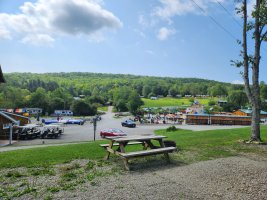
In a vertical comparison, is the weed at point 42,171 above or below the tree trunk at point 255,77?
below

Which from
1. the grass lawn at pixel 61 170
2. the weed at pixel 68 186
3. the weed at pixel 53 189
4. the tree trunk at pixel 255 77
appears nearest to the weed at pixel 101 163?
the grass lawn at pixel 61 170

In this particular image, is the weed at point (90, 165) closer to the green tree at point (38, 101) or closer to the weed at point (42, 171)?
the weed at point (42, 171)

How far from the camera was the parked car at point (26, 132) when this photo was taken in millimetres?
33594

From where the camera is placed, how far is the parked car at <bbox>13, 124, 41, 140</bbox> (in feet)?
110

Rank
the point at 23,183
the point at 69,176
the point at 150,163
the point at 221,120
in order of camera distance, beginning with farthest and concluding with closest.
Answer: the point at 221,120, the point at 150,163, the point at 69,176, the point at 23,183

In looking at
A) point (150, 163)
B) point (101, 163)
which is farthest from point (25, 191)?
point (150, 163)

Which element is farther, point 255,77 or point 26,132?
point 26,132

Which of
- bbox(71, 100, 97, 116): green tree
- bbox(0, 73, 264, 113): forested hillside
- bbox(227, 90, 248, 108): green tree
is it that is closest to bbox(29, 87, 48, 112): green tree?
bbox(0, 73, 264, 113): forested hillside

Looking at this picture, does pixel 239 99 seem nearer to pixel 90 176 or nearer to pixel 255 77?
pixel 255 77

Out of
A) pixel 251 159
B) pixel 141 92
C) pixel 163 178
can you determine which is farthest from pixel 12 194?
pixel 141 92

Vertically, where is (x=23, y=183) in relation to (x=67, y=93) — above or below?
below

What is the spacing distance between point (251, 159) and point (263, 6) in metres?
7.92

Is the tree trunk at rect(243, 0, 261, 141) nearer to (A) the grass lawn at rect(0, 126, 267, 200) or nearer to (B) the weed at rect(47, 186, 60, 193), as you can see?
(A) the grass lawn at rect(0, 126, 267, 200)

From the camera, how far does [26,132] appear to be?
34.0 meters
